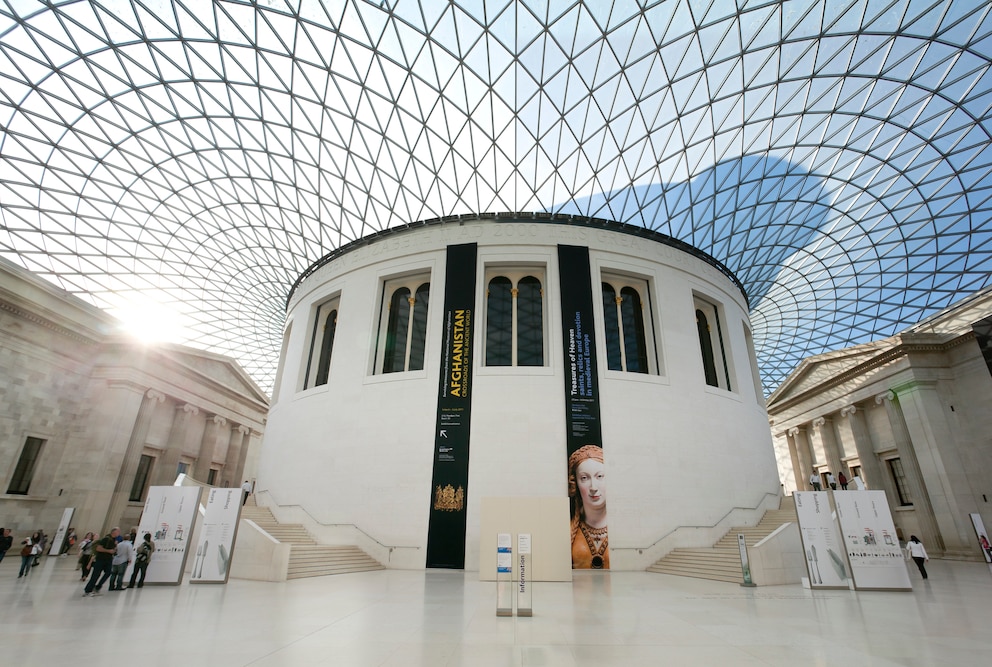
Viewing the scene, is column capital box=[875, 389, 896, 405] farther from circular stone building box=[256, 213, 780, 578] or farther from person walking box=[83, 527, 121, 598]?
person walking box=[83, 527, 121, 598]

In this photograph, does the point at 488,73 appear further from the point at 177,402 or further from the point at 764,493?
the point at 177,402

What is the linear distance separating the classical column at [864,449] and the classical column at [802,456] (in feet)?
22.0

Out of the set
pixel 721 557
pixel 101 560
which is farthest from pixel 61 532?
pixel 721 557

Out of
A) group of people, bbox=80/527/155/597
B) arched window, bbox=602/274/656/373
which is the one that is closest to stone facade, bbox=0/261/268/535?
group of people, bbox=80/527/155/597

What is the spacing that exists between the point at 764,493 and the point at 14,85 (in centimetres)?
4510

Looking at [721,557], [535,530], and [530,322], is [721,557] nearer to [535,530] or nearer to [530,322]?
[535,530]

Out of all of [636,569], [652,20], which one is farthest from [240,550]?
[652,20]

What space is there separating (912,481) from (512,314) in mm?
28826

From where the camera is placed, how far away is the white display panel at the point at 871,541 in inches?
493

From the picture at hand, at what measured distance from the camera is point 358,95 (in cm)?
2459

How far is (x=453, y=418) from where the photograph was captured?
75.3ft

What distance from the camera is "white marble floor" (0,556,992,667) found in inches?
229

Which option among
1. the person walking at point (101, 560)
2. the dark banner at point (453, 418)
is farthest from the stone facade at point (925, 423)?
the person walking at point (101, 560)

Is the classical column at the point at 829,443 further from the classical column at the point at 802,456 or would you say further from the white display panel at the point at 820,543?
the white display panel at the point at 820,543
